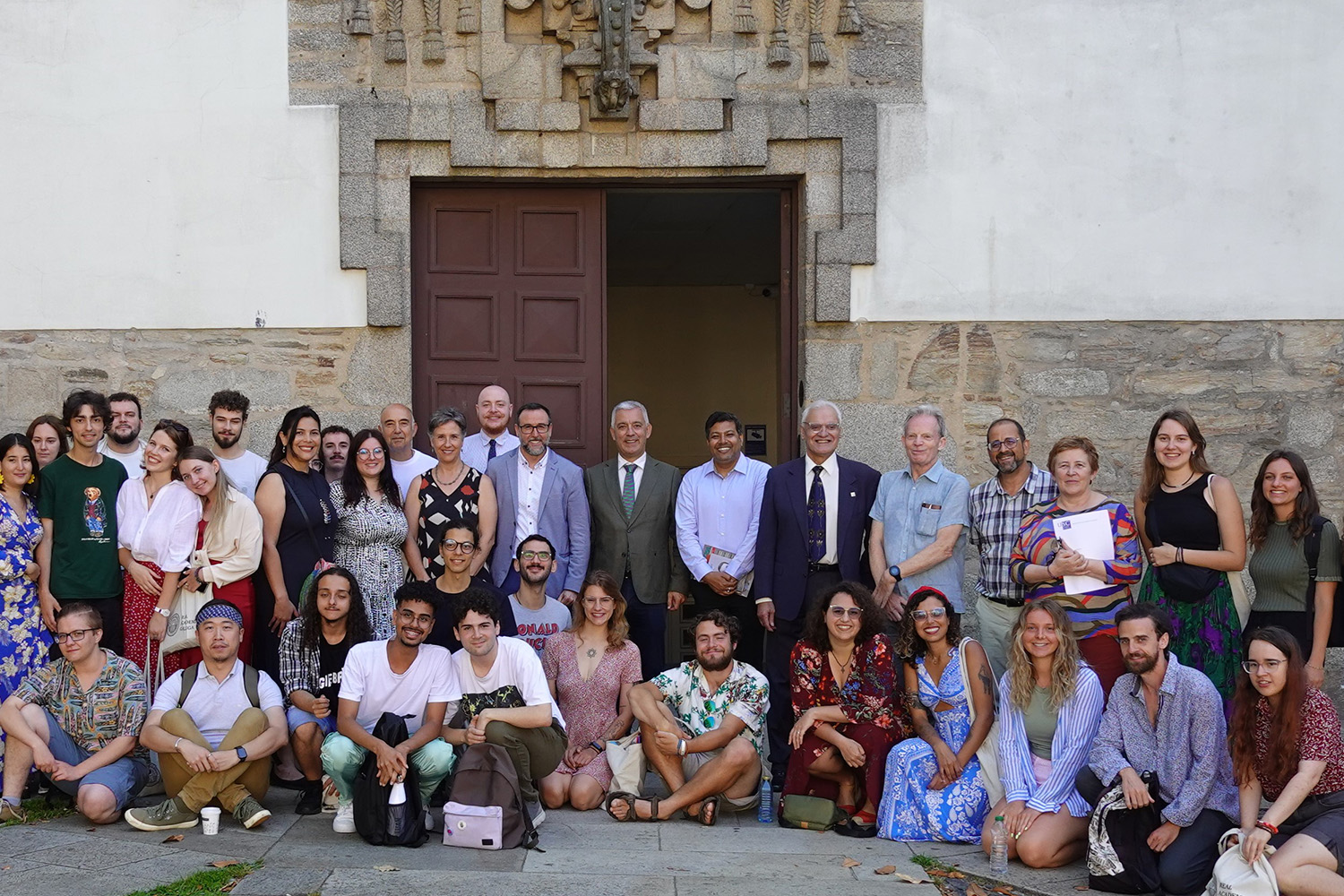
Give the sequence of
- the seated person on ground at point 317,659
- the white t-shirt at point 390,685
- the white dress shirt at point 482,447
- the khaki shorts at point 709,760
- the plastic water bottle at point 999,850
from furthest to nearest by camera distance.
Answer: the white dress shirt at point 482,447 < the khaki shorts at point 709,760 < the seated person on ground at point 317,659 < the white t-shirt at point 390,685 < the plastic water bottle at point 999,850

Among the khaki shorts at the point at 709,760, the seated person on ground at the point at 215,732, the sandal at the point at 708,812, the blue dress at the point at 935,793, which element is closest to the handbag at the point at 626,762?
the khaki shorts at the point at 709,760

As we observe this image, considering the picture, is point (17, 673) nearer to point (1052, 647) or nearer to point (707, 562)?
point (707, 562)

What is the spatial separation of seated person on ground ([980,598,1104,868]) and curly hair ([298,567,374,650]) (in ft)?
8.25

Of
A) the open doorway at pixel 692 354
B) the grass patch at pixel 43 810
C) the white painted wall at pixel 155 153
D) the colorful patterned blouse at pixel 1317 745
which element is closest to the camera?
the colorful patterned blouse at pixel 1317 745

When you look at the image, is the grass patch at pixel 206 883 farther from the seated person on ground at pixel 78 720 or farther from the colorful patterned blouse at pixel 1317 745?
the colorful patterned blouse at pixel 1317 745

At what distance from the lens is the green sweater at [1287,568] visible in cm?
515

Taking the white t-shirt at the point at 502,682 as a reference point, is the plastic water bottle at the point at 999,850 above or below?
below

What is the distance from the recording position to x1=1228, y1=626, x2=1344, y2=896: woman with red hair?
4250 mm

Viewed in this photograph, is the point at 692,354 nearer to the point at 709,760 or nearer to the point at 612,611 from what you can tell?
the point at 612,611

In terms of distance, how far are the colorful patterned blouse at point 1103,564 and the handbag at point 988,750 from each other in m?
0.37

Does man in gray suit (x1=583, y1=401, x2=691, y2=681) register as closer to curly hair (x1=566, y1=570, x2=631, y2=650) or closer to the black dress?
curly hair (x1=566, y1=570, x2=631, y2=650)

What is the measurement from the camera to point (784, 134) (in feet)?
21.6

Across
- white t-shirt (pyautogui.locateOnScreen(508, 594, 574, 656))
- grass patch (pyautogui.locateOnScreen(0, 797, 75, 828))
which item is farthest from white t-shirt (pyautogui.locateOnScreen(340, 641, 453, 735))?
grass patch (pyautogui.locateOnScreen(0, 797, 75, 828))

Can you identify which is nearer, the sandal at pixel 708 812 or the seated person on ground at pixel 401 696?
A: the seated person on ground at pixel 401 696
